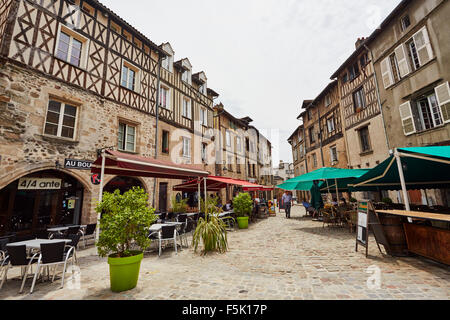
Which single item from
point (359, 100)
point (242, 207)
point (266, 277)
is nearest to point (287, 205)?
point (242, 207)

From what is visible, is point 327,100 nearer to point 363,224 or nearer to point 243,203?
point 243,203

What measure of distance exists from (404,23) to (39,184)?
16.2 metres

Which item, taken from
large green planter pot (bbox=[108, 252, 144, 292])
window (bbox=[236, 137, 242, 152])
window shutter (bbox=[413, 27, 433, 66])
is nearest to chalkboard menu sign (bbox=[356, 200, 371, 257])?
large green planter pot (bbox=[108, 252, 144, 292])

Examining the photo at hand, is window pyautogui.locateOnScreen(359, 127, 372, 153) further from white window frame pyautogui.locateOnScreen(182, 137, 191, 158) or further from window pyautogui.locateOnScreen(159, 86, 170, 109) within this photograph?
window pyautogui.locateOnScreen(159, 86, 170, 109)

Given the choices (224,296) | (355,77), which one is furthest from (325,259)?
(355,77)

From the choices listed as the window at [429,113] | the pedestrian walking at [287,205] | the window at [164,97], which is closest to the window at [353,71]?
the window at [429,113]

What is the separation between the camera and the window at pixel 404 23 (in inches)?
352

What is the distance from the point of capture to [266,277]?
3.35m

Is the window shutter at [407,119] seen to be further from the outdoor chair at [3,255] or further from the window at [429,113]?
the outdoor chair at [3,255]

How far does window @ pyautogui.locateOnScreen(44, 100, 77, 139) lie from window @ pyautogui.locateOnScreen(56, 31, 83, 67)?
1760 millimetres

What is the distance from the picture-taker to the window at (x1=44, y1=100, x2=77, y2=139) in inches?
267

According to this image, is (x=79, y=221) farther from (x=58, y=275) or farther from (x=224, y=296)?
(x=224, y=296)

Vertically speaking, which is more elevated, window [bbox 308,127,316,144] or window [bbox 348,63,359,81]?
window [bbox 348,63,359,81]

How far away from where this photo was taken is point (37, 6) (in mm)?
6695
